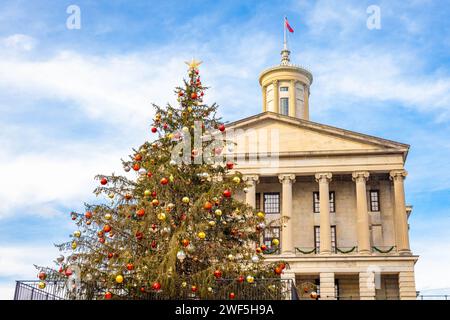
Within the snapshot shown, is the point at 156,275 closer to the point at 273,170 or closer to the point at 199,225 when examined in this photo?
the point at 199,225

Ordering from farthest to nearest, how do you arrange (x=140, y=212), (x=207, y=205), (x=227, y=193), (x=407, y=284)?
(x=407, y=284) < (x=227, y=193) < (x=140, y=212) < (x=207, y=205)

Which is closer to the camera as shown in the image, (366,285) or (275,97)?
(366,285)

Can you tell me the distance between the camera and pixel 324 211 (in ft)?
174

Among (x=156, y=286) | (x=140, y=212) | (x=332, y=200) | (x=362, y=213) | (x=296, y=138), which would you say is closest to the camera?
(x=156, y=286)

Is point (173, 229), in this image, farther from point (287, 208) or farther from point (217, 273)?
point (287, 208)

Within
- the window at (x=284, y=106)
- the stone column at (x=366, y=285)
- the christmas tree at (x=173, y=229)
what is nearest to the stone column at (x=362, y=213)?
the stone column at (x=366, y=285)

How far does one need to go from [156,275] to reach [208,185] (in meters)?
3.92

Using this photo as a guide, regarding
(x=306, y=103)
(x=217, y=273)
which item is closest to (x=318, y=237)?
(x=306, y=103)

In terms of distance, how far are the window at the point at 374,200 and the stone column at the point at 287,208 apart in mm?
7944

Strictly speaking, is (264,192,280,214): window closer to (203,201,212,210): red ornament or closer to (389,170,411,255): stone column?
(389,170,411,255): stone column

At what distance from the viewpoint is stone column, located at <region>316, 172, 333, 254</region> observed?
52500mm

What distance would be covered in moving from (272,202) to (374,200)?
31.2ft

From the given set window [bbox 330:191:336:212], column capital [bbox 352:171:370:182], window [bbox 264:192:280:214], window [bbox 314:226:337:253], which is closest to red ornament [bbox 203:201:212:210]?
column capital [bbox 352:171:370:182]
